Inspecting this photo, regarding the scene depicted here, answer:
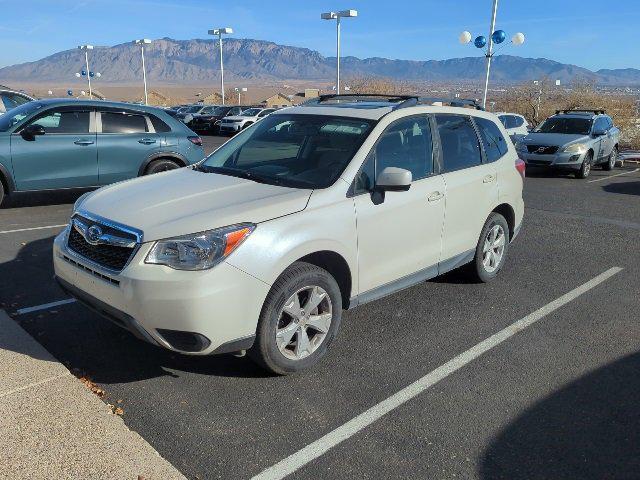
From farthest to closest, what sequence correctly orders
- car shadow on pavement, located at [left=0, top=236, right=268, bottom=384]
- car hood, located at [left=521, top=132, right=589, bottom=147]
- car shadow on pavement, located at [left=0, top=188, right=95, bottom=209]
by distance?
1. car hood, located at [left=521, top=132, right=589, bottom=147]
2. car shadow on pavement, located at [left=0, top=188, right=95, bottom=209]
3. car shadow on pavement, located at [left=0, top=236, right=268, bottom=384]

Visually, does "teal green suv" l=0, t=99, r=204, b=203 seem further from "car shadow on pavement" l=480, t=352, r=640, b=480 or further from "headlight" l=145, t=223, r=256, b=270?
"car shadow on pavement" l=480, t=352, r=640, b=480

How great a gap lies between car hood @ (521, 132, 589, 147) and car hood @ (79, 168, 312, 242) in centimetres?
1252

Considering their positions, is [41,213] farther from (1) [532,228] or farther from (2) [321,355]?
(1) [532,228]

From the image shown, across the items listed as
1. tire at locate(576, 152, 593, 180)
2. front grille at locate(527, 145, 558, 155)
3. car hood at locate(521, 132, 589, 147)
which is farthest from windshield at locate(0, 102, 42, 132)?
tire at locate(576, 152, 593, 180)

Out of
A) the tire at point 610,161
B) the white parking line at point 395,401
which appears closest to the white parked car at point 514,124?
the tire at point 610,161

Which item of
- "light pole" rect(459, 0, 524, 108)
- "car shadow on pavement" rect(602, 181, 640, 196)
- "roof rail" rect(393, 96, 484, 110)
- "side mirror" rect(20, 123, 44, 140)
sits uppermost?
"light pole" rect(459, 0, 524, 108)

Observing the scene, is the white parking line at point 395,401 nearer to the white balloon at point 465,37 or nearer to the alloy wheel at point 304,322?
the alloy wheel at point 304,322

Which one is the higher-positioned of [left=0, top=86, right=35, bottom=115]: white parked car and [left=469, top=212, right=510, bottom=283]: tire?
[left=0, top=86, right=35, bottom=115]: white parked car

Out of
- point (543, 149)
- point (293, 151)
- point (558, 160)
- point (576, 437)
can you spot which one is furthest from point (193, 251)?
point (543, 149)

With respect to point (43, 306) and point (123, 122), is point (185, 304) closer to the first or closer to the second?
point (43, 306)

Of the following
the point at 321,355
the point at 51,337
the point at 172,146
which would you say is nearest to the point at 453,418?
the point at 321,355

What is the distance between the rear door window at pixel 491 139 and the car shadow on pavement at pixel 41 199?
6.29 metres

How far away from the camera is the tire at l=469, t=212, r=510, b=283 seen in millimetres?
5457

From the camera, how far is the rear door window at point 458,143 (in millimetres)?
4902
